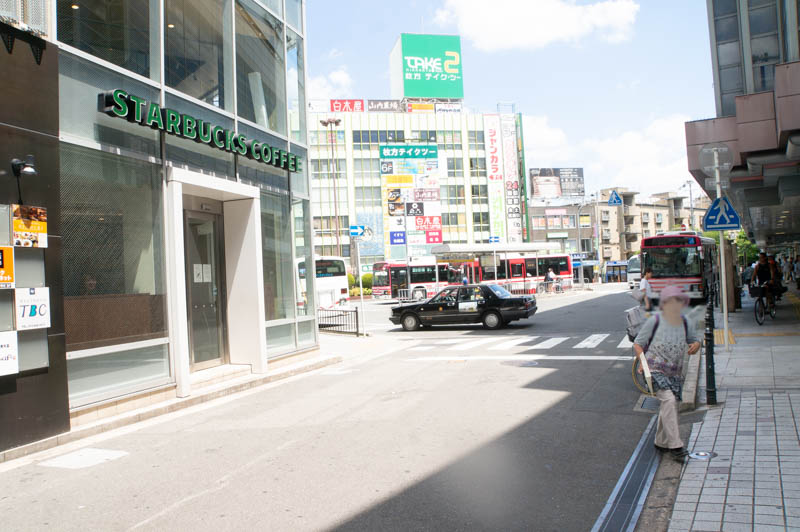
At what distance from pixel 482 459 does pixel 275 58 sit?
1036cm

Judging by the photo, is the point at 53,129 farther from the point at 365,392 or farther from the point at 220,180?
the point at 365,392

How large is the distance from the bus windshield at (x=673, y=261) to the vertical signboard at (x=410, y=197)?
43.6 feet

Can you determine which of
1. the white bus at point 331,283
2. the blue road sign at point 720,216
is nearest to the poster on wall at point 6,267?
the blue road sign at point 720,216

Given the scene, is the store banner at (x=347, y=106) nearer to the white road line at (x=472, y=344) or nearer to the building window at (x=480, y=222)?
the building window at (x=480, y=222)

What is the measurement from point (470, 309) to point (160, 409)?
41.8 feet

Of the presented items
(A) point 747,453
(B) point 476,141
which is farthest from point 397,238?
(A) point 747,453

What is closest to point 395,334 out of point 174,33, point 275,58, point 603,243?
point 275,58

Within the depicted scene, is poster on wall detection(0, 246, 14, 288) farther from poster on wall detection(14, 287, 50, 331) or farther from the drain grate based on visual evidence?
the drain grate

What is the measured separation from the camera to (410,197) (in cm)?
5594

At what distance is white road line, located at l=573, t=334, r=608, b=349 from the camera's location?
1397 centimetres

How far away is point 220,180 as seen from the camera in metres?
10.6

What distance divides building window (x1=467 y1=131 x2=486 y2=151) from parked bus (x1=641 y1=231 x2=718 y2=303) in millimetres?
46440

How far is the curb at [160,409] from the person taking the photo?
684 centimetres

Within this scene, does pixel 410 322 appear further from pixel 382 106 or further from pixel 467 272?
pixel 382 106
